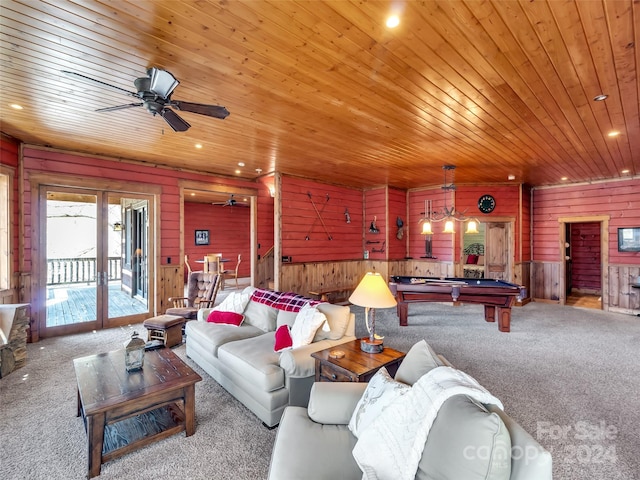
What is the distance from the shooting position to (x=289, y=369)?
8.52 feet

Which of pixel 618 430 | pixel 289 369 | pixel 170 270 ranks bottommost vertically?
pixel 618 430

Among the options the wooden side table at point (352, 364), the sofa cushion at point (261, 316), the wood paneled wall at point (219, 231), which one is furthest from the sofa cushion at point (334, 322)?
the wood paneled wall at point (219, 231)

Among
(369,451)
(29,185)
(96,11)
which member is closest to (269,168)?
(29,185)

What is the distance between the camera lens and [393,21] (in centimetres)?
209

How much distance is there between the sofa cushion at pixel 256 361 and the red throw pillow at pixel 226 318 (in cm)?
57

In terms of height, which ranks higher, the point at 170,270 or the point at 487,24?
the point at 487,24

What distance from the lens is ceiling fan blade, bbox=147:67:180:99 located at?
7.78ft

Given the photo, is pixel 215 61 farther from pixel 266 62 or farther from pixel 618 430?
pixel 618 430

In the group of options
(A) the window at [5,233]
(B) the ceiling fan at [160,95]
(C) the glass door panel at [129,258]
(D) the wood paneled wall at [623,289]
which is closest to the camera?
(B) the ceiling fan at [160,95]

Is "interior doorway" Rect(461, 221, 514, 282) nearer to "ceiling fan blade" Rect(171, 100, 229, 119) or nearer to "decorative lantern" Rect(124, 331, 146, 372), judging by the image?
"ceiling fan blade" Rect(171, 100, 229, 119)

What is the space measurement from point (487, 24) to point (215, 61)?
199 centimetres

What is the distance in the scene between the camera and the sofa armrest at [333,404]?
72.6 inches

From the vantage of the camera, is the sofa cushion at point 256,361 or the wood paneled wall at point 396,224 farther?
the wood paneled wall at point 396,224

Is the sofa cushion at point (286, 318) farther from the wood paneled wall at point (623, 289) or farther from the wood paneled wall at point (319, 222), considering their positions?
the wood paneled wall at point (623, 289)
